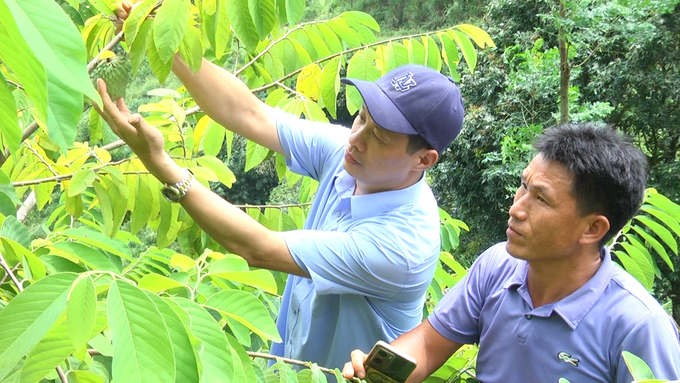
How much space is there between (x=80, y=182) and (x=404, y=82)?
3.10 feet

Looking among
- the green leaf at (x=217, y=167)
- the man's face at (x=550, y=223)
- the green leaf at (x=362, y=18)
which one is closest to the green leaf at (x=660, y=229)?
the man's face at (x=550, y=223)

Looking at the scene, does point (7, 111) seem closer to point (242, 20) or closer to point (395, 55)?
point (242, 20)

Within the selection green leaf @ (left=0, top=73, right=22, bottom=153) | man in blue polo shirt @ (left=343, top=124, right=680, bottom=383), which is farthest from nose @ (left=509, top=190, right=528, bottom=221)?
green leaf @ (left=0, top=73, right=22, bottom=153)

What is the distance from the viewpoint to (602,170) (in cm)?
171

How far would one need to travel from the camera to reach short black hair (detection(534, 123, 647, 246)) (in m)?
1.73

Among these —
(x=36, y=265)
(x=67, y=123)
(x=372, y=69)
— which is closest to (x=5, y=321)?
(x=67, y=123)

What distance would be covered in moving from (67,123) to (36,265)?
638 millimetres

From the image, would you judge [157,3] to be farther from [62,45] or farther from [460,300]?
[460,300]

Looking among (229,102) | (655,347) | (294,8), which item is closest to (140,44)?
(294,8)

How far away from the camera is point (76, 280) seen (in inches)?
36.8

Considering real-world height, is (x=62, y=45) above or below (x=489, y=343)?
above

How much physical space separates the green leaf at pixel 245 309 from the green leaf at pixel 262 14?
660 mm

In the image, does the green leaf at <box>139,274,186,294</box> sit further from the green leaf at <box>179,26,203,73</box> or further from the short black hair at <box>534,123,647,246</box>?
the short black hair at <box>534,123,647,246</box>

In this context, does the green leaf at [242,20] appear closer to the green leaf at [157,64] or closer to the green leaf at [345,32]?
the green leaf at [157,64]
